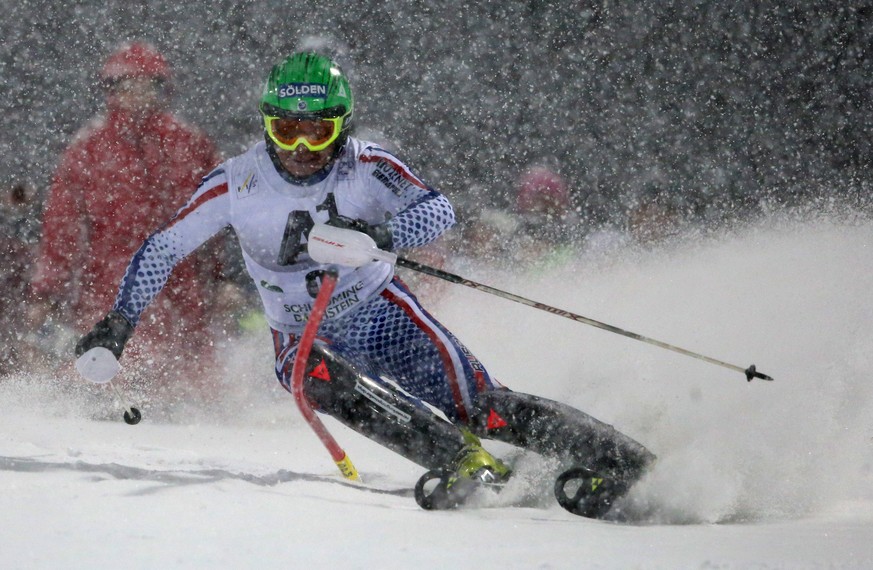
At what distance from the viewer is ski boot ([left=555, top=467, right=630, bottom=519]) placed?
251 centimetres

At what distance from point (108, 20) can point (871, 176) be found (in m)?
4.79

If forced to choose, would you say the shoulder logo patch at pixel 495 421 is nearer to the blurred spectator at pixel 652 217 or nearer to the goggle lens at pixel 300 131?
the goggle lens at pixel 300 131

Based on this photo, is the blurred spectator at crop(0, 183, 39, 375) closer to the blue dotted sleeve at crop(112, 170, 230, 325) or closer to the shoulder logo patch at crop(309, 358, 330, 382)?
the blue dotted sleeve at crop(112, 170, 230, 325)

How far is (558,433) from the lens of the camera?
2713 mm

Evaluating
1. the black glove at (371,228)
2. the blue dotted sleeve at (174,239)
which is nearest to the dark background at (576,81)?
the blue dotted sleeve at (174,239)

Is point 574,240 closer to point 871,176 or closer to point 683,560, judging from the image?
point 871,176

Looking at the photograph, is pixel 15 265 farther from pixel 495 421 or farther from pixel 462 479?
pixel 462 479

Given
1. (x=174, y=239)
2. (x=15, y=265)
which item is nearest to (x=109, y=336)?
(x=174, y=239)

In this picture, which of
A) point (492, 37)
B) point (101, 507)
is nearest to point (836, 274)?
point (492, 37)

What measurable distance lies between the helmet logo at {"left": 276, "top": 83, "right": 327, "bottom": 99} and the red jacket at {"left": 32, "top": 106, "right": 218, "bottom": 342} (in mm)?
1167

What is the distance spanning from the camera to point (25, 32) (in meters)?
5.33

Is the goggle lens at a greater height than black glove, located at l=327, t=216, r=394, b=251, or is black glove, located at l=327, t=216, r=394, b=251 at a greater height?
the goggle lens

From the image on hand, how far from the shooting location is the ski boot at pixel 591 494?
251 cm

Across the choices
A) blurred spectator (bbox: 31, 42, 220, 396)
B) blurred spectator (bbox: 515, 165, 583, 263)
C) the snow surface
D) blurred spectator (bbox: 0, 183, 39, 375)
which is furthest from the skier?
blurred spectator (bbox: 515, 165, 583, 263)
